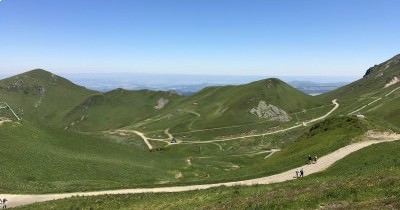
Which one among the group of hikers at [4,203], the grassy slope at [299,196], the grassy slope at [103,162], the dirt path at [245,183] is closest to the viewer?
the grassy slope at [299,196]

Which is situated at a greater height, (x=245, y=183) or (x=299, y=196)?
(x=299, y=196)

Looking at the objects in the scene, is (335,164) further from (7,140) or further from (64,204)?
(7,140)

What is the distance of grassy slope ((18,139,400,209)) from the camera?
30981 mm

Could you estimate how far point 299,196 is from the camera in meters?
34.8

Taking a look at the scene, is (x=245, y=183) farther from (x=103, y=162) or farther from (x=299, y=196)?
(x=103, y=162)

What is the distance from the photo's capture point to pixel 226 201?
39469mm

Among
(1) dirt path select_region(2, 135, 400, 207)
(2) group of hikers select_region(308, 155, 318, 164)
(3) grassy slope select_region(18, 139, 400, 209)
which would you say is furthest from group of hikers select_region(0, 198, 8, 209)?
(2) group of hikers select_region(308, 155, 318, 164)

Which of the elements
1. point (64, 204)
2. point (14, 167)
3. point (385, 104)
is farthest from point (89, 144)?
point (385, 104)

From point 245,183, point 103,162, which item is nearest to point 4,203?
Result: point 245,183

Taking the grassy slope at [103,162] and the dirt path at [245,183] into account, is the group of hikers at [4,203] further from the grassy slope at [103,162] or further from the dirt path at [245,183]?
the grassy slope at [103,162]

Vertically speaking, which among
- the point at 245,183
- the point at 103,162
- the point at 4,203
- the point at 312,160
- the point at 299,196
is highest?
the point at 299,196

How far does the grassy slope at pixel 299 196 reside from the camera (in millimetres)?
30981

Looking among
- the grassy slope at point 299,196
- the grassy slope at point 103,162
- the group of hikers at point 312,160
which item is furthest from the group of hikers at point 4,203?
the group of hikers at point 312,160

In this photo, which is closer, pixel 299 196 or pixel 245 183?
pixel 299 196
